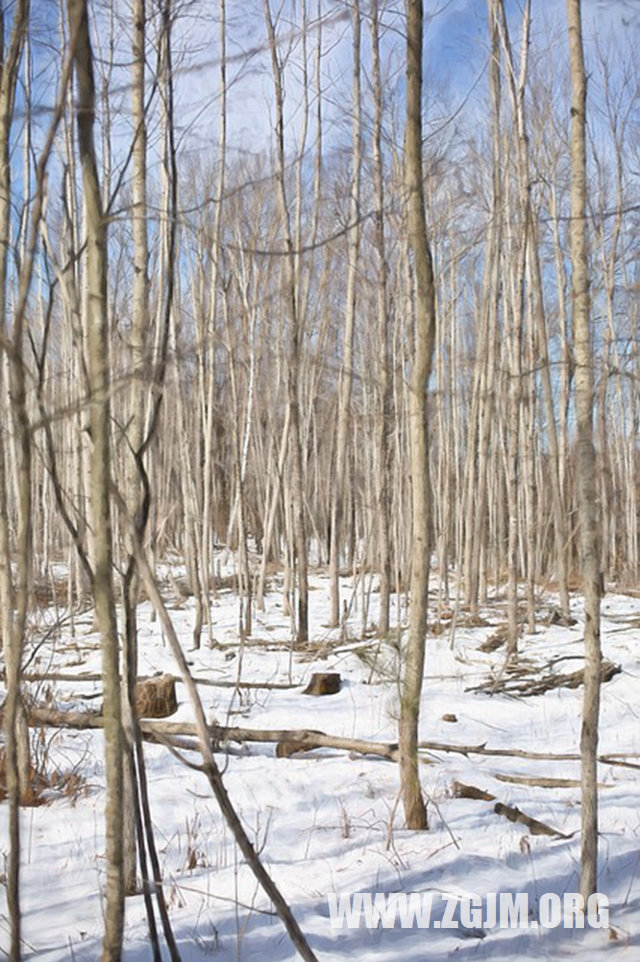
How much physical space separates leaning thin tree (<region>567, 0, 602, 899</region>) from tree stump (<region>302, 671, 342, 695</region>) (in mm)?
3155

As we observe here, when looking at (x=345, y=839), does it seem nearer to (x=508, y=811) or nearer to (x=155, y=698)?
(x=508, y=811)

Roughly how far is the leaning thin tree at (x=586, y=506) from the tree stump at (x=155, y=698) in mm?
2675

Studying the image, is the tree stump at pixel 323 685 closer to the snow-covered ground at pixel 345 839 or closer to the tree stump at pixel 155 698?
the snow-covered ground at pixel 345 839

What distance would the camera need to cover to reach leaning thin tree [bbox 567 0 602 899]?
6.95ft

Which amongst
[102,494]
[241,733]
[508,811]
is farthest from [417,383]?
[241,733]

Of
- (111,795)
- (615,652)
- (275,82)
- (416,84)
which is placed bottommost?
(615,652)

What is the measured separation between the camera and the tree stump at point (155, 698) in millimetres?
4273

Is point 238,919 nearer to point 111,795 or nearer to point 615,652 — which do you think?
point 111,795

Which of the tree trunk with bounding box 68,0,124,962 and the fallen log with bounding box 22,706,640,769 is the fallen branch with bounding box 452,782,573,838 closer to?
the fallen log with bounding box 22,706,640,769

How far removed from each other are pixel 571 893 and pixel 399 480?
7469 millimetres

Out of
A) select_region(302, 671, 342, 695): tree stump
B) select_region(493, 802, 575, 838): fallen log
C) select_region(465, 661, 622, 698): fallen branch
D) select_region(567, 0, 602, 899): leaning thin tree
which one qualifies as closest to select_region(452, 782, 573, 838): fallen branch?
select_region(493, 802, 575, 838): fallen log

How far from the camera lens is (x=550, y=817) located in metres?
2.92

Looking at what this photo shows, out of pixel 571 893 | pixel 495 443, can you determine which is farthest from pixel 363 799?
pixel 495 443

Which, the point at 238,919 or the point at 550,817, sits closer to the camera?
the point at 238,919
